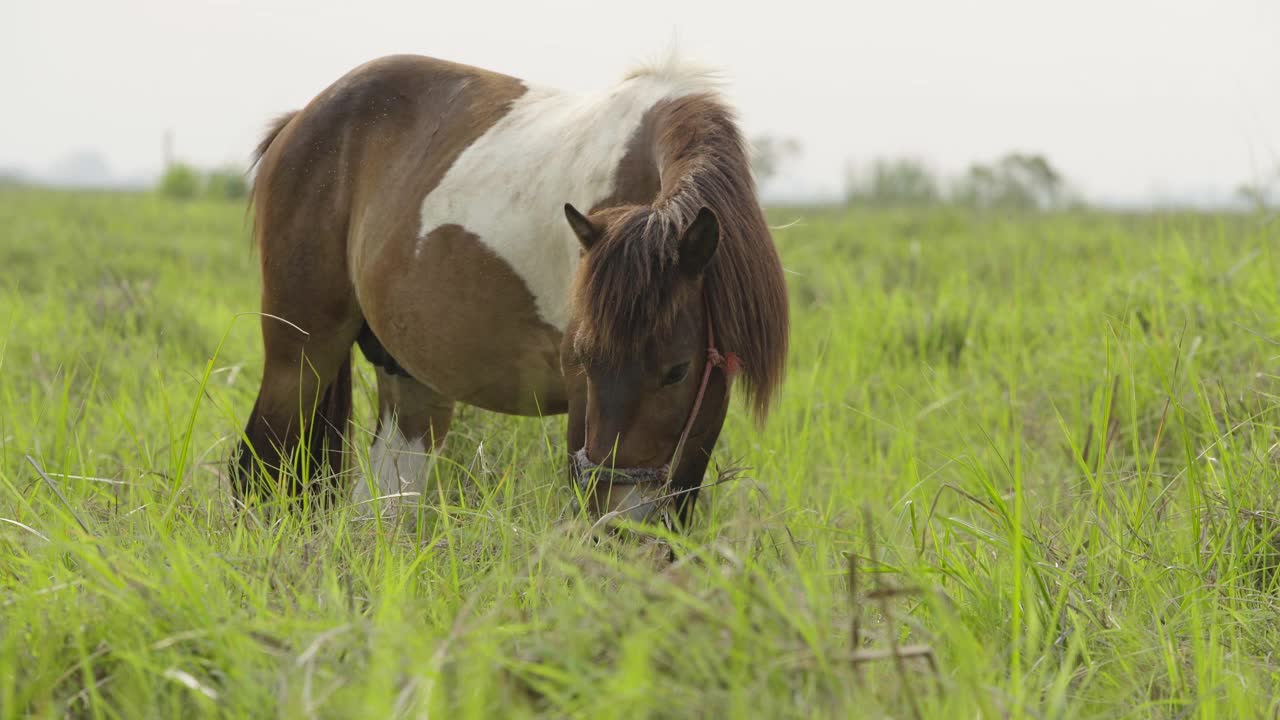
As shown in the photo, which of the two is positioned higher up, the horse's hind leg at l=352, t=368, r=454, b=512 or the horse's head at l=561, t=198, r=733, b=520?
the horse's head at l=561, t=198, r=733, b=520

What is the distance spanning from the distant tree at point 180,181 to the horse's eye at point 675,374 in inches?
785

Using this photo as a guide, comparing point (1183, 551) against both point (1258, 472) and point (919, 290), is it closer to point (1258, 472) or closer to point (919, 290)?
point (1258, 472)

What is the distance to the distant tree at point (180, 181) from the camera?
64.3 ft

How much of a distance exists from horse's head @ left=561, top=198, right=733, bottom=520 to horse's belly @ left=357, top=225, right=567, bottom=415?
0.56 meters

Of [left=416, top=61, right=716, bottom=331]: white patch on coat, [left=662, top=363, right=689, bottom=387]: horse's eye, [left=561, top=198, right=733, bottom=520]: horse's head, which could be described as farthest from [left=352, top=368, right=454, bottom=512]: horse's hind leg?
[left=662, top=363, right=689, bottom=387]: horse's eye

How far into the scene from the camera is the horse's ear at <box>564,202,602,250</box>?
80.4 inches

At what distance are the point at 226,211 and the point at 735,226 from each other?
1363cm

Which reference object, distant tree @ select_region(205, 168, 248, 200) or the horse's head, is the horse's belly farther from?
distant tree @ select_region(205, 168, 248, 200)

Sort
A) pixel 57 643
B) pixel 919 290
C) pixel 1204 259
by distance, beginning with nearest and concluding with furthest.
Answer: pixel 57 643 < pixel 1204 259 < pixel 919 290

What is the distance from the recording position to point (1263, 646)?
1.83 metres

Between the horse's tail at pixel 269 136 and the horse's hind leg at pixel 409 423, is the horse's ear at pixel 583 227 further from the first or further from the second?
the horse's tail at pixel 269 136

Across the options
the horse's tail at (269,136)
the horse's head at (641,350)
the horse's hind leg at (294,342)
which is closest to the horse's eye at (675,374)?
the horse's head at (641,350)

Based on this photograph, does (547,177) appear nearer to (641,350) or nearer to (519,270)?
(519,270)

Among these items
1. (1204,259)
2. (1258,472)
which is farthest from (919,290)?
(1258,472)
